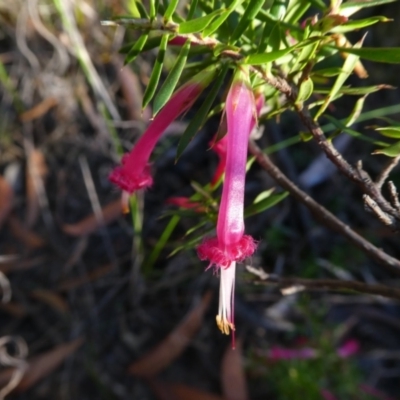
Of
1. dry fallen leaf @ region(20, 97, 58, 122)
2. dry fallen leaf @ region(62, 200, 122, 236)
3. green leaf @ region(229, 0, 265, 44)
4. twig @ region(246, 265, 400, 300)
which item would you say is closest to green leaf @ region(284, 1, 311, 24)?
green leaf @ region(229, 0, 265, 44)

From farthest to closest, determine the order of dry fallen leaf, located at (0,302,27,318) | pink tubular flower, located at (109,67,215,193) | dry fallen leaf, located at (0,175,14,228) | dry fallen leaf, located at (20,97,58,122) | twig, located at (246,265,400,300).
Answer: dry fallen leaf, located at (20,97,58,122)
dry fallen leaf, located at (0,175,14,228)
dry fallen leaf, located at (0,302,27,318)
twig, located at (246,265,400,300)
pink tubular flower, located at (109,67,215,193)

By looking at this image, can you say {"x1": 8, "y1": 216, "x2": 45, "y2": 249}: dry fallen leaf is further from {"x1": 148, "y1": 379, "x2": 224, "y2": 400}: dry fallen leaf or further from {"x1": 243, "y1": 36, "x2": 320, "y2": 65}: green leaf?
{"x1": 243, "y1": 36, "x2": 320, "y2": 65}: green leaf

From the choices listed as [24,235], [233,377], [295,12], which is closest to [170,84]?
[295,12]

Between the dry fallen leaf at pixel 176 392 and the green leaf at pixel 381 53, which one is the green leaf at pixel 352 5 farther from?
the dry fallen leaf at pixel 176 392

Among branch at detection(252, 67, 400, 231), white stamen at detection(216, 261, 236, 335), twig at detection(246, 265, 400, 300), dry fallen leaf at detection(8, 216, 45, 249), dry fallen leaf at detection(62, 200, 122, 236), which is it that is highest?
branch at detection(252, 67, 400, 231)

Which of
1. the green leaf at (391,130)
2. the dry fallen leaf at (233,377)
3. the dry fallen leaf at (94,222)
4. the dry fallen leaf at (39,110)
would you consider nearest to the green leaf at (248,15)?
the green leaf at (391,130)

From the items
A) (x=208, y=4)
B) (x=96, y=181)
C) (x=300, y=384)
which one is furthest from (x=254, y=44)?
(x=96, y=181)
